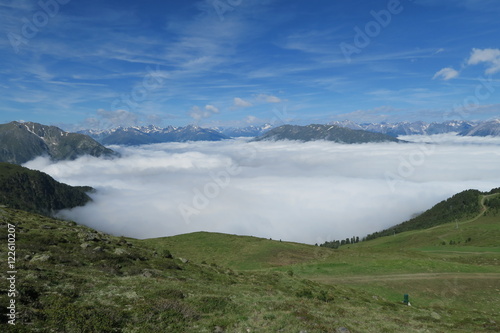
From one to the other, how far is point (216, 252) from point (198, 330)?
58317mm

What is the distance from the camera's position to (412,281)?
47406mm

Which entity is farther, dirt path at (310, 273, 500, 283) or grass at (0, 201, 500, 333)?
dirt path at (310, 273, 500, 283)

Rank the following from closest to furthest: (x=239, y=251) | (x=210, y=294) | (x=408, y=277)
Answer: (x=210, y=294), (x=408, y=277), (x=239, y=251)

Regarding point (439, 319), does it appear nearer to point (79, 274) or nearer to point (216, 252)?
point (79, 274)

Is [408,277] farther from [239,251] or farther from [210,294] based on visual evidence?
[210,294]

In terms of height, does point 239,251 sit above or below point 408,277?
above

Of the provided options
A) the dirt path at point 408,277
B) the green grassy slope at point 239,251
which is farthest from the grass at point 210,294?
the green grassy slope at point 239,251

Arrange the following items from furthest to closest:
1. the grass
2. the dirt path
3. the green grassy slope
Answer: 1. the green grassy slope
2. the dirt path
3. the grass

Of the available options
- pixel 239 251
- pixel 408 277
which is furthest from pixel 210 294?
pixel 239 251

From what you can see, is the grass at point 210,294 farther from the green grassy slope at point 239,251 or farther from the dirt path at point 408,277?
the green grassy slope at point 239,251

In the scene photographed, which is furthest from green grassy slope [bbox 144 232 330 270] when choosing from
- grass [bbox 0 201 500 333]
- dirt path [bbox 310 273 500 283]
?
dirt path [bbox 310 273 500 283]

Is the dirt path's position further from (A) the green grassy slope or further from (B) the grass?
(A) the green grassy slope

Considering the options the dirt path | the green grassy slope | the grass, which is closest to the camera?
the grass

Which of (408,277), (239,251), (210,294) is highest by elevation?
(210,294)
